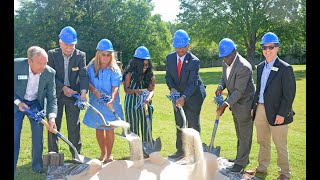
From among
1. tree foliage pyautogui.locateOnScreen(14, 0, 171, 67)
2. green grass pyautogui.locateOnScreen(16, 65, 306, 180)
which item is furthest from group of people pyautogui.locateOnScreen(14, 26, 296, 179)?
tree foliage pyautogui.locateOnScreen(14, 0, 171, 67)

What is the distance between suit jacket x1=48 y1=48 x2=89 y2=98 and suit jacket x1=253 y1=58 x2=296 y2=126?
8.02 feet

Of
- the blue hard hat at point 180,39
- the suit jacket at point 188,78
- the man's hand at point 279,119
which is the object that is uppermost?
the blue hard hat at point 180,39

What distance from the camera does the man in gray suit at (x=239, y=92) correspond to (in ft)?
15.7

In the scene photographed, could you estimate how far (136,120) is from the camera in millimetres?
5609

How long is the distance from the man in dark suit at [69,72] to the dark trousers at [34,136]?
49 centimetres

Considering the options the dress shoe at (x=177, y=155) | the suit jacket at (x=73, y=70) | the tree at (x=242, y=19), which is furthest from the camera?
the tree at (x=242, y=19)

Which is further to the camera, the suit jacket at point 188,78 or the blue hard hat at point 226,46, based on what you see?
the suit jacket at point 188,78

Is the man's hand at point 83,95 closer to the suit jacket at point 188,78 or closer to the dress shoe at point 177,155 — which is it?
the suit jacket at point 188,78

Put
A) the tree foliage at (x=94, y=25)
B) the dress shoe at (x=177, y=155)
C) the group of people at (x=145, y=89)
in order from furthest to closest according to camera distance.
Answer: the tree foliage at (x=94, y=25)
the dress shoe at (x=177, y=155)
the group of people at (x=145, y=89)

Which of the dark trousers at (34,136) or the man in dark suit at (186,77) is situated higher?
the man in dark suit at (186,77)

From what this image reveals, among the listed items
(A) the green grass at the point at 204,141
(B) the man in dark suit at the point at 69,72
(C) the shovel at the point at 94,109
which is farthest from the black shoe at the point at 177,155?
(B) the man in dark suit at the point at 69,72

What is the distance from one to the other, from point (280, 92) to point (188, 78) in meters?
1.36

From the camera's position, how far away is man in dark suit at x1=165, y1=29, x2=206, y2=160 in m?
5.36
